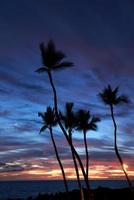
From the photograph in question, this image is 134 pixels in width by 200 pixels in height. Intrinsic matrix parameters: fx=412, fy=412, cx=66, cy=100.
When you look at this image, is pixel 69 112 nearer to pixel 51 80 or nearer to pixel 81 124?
pixel 81 124

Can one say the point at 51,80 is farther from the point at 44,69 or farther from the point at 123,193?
the point at 123,193

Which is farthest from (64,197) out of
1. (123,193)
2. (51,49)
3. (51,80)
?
(51,49)

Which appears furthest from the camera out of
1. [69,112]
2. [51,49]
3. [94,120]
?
[94,120]

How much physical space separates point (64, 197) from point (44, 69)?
19662mm

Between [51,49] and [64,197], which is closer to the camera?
[51,49]

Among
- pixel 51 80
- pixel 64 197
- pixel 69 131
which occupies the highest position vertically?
pixel 51 80

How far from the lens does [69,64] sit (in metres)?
36.8

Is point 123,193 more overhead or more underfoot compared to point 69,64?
more underfoot

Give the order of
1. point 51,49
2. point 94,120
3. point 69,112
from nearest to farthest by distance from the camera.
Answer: point 51,49 < point 69,112 < point 94,120

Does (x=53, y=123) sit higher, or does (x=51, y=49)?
(x=51, y=49)

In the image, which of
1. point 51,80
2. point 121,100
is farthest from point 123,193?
point 51,80

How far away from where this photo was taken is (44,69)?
123 feet

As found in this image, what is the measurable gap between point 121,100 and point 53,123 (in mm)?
8937

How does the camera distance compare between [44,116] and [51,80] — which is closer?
[51,80]
